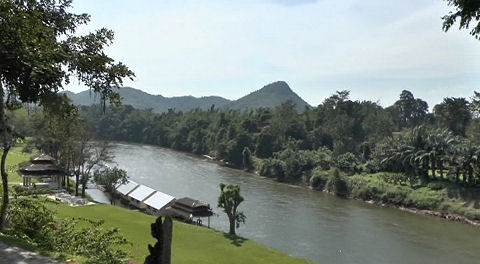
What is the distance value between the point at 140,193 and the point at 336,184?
3029 centimetres

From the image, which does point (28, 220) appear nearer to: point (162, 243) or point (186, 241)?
point (162, 243)

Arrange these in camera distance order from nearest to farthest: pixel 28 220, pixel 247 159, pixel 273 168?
pixel 28 220, pixel 273 168, pixel 247 159

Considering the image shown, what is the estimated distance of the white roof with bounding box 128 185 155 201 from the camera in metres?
46.1

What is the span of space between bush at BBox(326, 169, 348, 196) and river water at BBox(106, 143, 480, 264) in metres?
2.36

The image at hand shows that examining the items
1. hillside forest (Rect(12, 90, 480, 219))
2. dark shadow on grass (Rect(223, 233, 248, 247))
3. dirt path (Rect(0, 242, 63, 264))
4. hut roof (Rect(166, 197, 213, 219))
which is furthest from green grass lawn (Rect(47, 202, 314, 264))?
dirt path (Rect(0, 242, 63, 264))

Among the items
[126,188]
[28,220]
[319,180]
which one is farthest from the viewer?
[319,180]

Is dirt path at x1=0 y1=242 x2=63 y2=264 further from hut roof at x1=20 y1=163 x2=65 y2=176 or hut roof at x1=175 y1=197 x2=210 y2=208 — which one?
hut roof at x1=20 y1=163 x2=65 y2=176

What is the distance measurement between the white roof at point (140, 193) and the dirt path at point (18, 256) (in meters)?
35.4

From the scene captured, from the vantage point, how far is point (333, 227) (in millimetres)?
41250

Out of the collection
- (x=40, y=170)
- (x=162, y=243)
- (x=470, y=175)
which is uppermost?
(x=162, y=243)

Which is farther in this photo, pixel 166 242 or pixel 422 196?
pixel 422 196

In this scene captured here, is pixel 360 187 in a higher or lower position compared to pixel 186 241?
higher

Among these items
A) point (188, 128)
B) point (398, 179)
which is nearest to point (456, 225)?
point (398, 179)

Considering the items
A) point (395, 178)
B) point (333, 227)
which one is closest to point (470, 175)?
point (395, 178)
